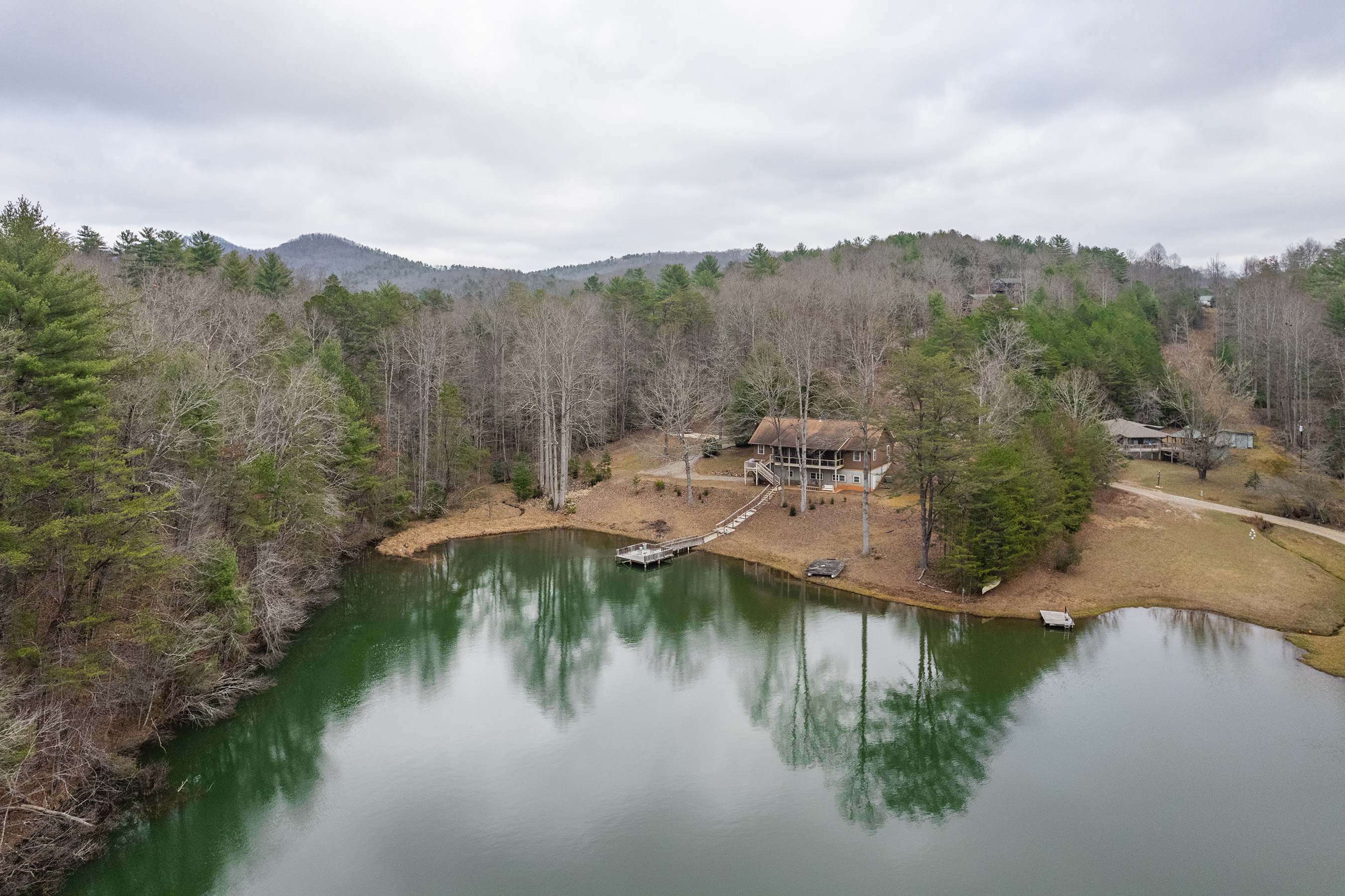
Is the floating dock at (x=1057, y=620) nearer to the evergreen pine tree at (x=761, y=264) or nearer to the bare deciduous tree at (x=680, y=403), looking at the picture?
the bare deciduous tree at (x=680, y=403)

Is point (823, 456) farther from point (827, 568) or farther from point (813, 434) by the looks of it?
point (827, 568)

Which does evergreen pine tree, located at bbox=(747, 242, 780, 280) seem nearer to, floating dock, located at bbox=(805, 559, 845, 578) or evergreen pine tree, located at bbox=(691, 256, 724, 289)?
evergreen pine tree, located at bbox=(691, 256, 724, 289)

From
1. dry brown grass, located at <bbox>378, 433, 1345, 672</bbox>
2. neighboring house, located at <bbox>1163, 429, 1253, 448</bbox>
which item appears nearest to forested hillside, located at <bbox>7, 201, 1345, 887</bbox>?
dry brown grass, located at <bbox>378, 433, 1345, 672</bbox>

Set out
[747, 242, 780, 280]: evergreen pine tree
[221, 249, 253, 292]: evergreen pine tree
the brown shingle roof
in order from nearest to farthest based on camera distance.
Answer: the brown shingle roof
[221, 249, 253, 292]: evergreen pine tree
[747, 242, 780, 280]: evergreen pine tree

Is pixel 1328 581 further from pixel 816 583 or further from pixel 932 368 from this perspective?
pixel 816 583

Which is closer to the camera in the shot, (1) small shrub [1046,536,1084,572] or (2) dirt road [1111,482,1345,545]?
(1) small shrub [1046,536,1084,572]

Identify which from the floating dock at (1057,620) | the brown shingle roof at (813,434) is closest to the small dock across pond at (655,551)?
the brown shingle roof at (813,434)

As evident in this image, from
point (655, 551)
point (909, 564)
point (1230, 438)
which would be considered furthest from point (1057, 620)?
point (1230, 438)

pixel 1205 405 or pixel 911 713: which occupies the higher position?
pixel 1205 405
